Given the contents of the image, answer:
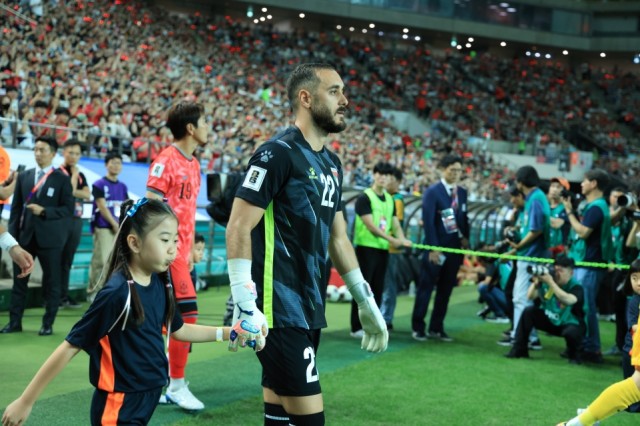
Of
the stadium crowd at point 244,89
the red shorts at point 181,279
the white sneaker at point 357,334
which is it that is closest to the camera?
the red shorts at point 181,279

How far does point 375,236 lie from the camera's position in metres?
9.87

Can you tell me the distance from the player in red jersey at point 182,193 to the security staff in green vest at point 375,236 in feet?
13.2

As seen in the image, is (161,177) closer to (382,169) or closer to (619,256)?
(382,169)

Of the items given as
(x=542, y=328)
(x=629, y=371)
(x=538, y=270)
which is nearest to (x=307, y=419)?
(x=629, y=371)

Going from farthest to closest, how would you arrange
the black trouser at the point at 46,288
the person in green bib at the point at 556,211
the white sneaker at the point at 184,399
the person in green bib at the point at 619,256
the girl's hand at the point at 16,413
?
the person in green bib at the point at 556,211 → the person in green bib at the point at 619,256 → the black trouser at the point at 46,288 → the white sneaker at the point at 184,399 → the girl's hand at the point at 16,413

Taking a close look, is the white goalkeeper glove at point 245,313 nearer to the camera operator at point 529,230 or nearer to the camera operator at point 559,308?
the camera operator at point 559,308

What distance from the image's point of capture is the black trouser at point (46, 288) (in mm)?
8562

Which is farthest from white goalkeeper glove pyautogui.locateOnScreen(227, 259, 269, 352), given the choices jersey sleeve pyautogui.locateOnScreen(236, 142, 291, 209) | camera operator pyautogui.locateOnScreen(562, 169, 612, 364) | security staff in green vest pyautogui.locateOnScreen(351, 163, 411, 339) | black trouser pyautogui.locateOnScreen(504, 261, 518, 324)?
black trouser pyautogui.locateOnScreen(504, 261, 518, 324)

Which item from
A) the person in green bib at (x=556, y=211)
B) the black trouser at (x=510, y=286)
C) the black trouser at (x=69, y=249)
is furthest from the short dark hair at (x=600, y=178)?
the black trouser at (x=69, y=249)

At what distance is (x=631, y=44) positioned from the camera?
4944 cm

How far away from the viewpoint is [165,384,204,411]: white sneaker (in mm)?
5922

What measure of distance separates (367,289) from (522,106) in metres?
42.9

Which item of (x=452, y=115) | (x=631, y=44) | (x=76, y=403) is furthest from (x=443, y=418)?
(x=631, y=44)

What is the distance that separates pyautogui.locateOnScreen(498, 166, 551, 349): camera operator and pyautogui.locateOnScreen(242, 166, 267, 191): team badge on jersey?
6.07 meters
